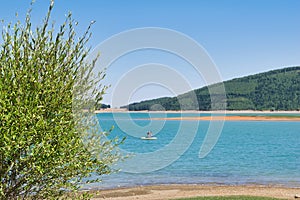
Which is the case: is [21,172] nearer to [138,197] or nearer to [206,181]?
[138,197]

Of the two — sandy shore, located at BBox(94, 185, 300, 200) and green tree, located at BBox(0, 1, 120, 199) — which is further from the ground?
green tree, located at BBox(0, 1, 120, 199)

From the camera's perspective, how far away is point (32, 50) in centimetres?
1119

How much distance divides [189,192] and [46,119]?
22.9 meters

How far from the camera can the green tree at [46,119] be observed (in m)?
9.73

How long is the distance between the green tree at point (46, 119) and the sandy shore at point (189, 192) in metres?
17.9

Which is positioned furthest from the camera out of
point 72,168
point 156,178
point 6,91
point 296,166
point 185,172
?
point 296,166

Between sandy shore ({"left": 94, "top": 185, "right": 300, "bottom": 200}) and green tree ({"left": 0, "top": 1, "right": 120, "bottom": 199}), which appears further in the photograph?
sandy shore ({"left": 94, "top": 185, "right": 300, "bottom": 200})

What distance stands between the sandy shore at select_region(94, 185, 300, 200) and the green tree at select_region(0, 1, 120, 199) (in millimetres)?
17861

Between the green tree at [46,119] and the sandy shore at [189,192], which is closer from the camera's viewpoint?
the green tree at [46,119]

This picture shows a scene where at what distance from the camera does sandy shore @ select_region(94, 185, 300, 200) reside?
29672 millimetres

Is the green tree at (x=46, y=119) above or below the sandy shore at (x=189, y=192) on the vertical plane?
above

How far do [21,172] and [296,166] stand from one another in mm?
44923

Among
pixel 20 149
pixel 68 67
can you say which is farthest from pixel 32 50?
pixel 20 149

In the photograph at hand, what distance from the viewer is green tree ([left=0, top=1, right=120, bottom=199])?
31.9ft
